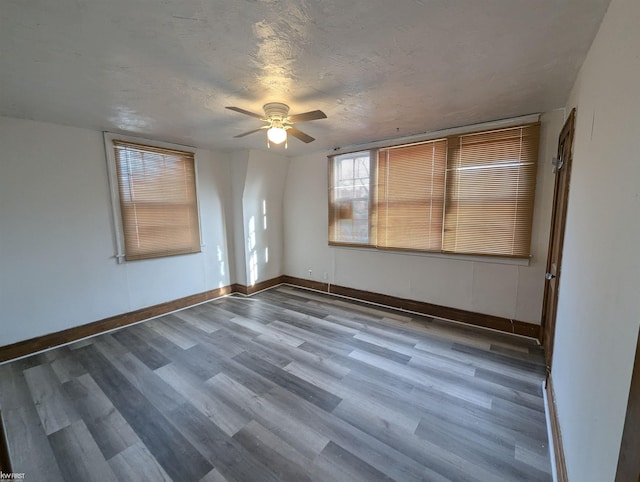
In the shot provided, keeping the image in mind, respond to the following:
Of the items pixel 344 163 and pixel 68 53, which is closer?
pixel 68 53

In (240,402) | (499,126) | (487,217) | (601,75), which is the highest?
(499,126)

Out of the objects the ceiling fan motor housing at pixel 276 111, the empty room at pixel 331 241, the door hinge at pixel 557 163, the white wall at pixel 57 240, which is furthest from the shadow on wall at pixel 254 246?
the door hinge at pixel 557 163

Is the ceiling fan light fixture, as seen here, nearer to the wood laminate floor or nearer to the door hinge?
the wood laminate floor

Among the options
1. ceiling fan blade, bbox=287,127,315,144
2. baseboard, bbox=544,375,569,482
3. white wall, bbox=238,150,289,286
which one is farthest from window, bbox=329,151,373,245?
baseboard, bbox=544,375,569,482

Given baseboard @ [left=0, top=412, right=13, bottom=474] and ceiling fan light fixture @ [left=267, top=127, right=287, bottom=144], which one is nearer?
baseboard @ [left=0, top=412, right=13, bottom=474]

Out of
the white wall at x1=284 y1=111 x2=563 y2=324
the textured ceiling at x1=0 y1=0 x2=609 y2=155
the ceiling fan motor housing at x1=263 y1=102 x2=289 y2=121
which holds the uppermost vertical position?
the textured ceiling at x1=0 y1=0 x2=609 y2=155

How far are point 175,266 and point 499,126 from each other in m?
4.56

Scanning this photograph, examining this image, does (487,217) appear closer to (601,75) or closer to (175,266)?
(601,75)

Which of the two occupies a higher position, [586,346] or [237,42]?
[237,42]

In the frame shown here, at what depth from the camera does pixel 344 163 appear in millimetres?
4137

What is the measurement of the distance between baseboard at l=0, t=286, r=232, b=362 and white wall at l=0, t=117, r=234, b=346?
0.22 ft

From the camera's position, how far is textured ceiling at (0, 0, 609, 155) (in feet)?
4.24

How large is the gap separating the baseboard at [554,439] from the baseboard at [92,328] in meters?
→ 4.24

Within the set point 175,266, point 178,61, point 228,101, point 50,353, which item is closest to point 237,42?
point 178,61
